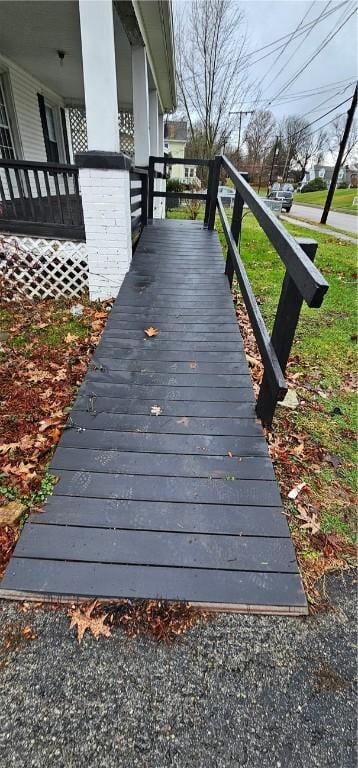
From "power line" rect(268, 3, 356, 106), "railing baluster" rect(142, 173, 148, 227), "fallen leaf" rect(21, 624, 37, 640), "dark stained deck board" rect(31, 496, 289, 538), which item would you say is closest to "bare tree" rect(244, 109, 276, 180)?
"power line" rect(268, 3, 356, 106)

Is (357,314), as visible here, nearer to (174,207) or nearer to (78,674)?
(78,674)

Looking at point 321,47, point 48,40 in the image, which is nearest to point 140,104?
point 48,40

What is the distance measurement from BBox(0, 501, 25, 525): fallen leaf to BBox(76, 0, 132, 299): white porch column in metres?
3.46

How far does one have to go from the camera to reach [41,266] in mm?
5086

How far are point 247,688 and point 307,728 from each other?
0.21 metres

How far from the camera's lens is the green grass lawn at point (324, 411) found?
221 centimetres

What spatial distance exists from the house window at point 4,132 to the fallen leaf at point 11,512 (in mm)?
7487

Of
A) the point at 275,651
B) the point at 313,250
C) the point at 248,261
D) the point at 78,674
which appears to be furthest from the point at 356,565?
the point at 248,261

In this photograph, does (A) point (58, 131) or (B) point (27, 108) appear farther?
(A) point (58, 131)

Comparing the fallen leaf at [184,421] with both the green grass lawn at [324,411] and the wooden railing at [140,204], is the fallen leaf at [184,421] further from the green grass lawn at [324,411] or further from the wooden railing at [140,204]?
the wooden railing at [140,204]

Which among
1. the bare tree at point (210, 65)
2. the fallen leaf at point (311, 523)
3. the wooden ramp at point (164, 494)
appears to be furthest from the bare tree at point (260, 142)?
the fallen leaf at point (311, 523)

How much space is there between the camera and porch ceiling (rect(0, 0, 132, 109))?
17.0 feet

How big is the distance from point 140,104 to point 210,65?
13598mm

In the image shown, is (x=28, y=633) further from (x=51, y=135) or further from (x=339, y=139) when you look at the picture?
(x=339, y=139)
